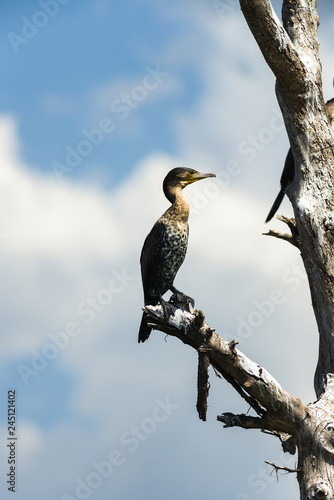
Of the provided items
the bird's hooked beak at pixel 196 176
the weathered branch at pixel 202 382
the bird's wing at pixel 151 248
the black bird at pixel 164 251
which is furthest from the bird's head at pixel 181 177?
the weathered branch at pixel 202 382

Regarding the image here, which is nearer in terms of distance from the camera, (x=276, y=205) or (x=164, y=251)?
(x=164, y=251)

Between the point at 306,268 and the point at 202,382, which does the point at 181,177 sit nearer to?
the point at 306,268

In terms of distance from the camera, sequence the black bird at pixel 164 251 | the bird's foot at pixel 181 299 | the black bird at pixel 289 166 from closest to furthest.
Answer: the bird's foot at pixel 181 299, the black bird at pixel 289 166, the black bird at pixel 164 251

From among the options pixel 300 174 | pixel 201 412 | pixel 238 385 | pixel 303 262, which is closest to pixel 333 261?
pixel 303 262

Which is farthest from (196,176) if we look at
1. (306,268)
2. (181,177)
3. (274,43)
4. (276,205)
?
(274,43)

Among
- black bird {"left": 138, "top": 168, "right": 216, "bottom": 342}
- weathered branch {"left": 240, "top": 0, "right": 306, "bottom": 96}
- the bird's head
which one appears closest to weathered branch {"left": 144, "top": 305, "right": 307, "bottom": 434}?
black bird {"left": 138, "top": 168, "right": 216, "bottom": 342}

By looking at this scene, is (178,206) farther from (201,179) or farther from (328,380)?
(328,380)

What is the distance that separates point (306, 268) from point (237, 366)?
1530 millimetres

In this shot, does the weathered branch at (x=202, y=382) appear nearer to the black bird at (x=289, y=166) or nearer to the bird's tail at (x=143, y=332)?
the bird's tail at (x=143, y=332)

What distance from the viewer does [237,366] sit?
238 inches

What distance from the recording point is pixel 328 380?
660cm

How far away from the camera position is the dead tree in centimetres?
600

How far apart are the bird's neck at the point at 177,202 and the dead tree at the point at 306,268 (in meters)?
1.33

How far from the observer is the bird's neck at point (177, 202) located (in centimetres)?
792
